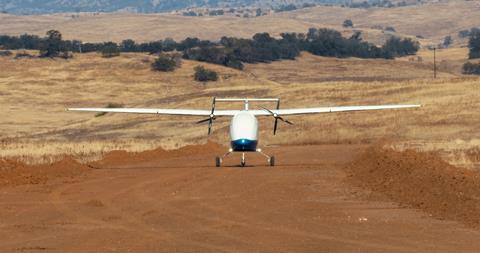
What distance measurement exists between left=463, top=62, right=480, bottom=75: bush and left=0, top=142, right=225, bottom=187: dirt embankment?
329 ft

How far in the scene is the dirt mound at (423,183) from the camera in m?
20.7

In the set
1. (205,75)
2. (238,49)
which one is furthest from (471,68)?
(205,75)

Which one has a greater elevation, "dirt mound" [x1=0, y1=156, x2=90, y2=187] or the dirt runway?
the dirt runway

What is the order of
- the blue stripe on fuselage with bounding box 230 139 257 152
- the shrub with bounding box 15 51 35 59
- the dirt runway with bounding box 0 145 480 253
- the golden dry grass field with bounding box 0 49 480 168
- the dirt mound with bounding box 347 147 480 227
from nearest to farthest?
the dirt runway with bounding box 0 145 480 253 → the dirt mound with bounding box 347 147 480 227 → the blue stripe on fuselage with bounding box 230 139 257 152 → the golden dry grass field with bounding box 0 49 480 168 → the shrub with bounding box 15 51 35 59

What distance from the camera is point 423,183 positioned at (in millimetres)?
24656

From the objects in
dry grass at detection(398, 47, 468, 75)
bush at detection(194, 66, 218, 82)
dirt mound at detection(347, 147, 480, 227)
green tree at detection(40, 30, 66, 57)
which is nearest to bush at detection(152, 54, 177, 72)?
bush at detection(194, 66, 218, 82)

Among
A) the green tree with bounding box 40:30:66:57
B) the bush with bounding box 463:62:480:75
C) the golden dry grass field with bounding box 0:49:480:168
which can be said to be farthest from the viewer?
the bush with bounding box 463:62:480:75

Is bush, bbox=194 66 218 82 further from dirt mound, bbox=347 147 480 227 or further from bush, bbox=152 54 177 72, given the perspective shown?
dirt mound, bbox=347 147 480 227

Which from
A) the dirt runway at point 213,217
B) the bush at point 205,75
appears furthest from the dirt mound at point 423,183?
the bush at point 205,75

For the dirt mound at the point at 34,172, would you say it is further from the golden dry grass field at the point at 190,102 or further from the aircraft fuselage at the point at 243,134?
the golden dry grass field at the point at 190,102

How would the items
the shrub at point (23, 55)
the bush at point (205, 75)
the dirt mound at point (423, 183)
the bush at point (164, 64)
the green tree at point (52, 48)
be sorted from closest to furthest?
the dirt mound at point (423, 183)
the bush at point (205, 75)
the bush at point (164, 64)
the shrub at point (23, 55)
the green tree at point (52, 48)

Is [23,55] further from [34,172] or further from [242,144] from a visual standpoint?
[34,172]

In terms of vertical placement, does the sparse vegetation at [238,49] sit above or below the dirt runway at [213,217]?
below

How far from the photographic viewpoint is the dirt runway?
16734 millimetres
